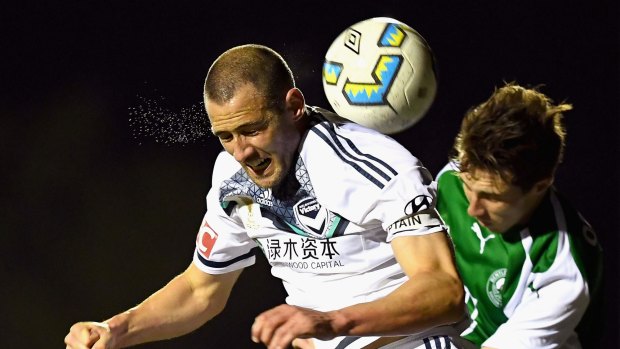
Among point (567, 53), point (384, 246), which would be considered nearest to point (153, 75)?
point (567, 53)

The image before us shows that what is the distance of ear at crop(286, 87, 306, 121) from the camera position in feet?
8.34

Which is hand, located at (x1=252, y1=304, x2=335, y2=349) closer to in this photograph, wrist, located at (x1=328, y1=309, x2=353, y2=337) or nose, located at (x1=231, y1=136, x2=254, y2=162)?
wrist, located at (x1=328, y1=309, x2=353, y2=337)

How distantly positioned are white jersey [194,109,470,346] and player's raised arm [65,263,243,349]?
0.25m

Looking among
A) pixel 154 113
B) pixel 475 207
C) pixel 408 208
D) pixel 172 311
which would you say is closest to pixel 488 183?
pixel 475 207

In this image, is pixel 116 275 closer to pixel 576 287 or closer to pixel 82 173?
pixel 82 173

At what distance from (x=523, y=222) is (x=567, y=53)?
57.6 inches

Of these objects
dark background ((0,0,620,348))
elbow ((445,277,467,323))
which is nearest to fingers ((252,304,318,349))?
elbow ((445,277,467,323))

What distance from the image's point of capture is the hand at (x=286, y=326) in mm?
1938

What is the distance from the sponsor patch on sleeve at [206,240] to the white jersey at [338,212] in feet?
0.38

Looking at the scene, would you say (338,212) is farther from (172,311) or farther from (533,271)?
(172,311)

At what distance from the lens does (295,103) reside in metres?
2.56

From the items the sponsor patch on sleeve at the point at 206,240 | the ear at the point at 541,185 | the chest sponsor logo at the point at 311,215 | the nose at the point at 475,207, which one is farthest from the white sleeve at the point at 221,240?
the ear at the point at 541,185

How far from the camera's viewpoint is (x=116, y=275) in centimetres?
394

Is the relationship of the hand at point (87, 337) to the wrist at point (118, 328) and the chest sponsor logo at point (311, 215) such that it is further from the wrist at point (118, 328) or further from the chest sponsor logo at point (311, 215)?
the chest sponsor logo at point (311, 215)
